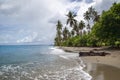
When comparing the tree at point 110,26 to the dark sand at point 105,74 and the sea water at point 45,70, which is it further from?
the dark sand at point 105,74

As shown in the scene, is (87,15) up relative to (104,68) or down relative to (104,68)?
up

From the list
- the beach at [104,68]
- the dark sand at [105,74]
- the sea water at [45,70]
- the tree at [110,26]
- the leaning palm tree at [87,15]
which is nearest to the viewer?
the dark sand at [105,74]

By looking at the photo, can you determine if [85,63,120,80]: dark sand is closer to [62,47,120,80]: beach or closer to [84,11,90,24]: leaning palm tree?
[62,47,120,80]: beach

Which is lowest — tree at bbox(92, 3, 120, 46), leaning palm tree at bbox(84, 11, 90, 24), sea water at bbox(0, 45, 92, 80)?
sea water at bbox(0, 45, 92, 80)

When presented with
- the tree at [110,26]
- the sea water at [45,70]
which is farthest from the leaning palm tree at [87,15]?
the sea water at [45,70]

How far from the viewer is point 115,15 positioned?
48344 mm

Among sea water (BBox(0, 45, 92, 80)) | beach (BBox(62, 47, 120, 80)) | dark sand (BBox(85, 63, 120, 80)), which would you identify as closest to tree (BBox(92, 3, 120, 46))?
sea water (BBox(0, 45, 92, 80))

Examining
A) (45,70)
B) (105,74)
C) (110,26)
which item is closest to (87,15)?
(110,26)

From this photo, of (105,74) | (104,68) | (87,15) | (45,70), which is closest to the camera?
(105,74)

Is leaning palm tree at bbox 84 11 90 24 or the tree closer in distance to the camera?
the tree

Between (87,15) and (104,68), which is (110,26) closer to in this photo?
(104,68)

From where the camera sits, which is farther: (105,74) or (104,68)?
(104,68)

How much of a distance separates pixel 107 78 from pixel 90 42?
5906 centimetres

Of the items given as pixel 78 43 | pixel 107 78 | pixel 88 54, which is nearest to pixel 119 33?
pixel 88 54
